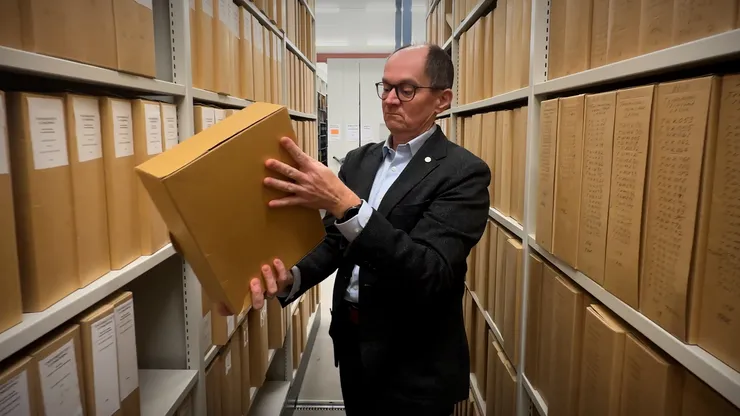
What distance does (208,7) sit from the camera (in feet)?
4.50

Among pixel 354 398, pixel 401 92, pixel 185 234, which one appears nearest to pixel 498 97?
pixel 401 92

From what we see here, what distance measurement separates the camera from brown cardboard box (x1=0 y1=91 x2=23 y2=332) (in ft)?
2.08

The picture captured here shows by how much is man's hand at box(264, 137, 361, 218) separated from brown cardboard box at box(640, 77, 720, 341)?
53cm

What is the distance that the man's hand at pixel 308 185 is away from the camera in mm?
879

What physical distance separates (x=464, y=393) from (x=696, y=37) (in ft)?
3.23

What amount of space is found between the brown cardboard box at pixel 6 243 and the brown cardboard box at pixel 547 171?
110 cm

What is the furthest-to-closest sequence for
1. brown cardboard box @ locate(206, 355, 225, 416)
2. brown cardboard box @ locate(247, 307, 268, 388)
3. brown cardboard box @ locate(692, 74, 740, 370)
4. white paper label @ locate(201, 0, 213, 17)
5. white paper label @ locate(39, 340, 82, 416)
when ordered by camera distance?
brown cardboard box @ locate(247, 307, 268, 388)
brown cardboard box @ locate(206, 355, 225, 416)
white paper label @ locate(201, 0, 213, 17)
white paper label @ locate(39, 340, 82, 416)
brown cardboard box @ locate(692, 74, 740, 370)

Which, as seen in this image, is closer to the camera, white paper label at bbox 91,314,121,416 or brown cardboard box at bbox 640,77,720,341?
brown cardboard box at bbox 640,77,720,341

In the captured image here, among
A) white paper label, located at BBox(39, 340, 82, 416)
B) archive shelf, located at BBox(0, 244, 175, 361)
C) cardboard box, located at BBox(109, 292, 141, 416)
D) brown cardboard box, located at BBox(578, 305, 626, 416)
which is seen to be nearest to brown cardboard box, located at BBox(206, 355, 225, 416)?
cardboard box, located at BBox(109, 292, 141, 416)

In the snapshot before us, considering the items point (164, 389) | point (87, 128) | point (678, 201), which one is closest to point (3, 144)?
point (87, 128)

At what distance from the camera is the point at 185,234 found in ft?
2.54

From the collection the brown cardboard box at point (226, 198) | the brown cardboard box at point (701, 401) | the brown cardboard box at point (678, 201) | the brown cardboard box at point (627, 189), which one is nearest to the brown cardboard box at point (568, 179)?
the brown cardboard box at point (627, 189)

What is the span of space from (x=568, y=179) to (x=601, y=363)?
1.34 ft

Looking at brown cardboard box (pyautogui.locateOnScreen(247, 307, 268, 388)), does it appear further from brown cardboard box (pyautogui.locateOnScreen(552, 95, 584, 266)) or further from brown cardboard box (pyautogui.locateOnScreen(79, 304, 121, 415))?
brown cardboard box (pyautogui.locateOnScreen(552, 95, 584, 266))
